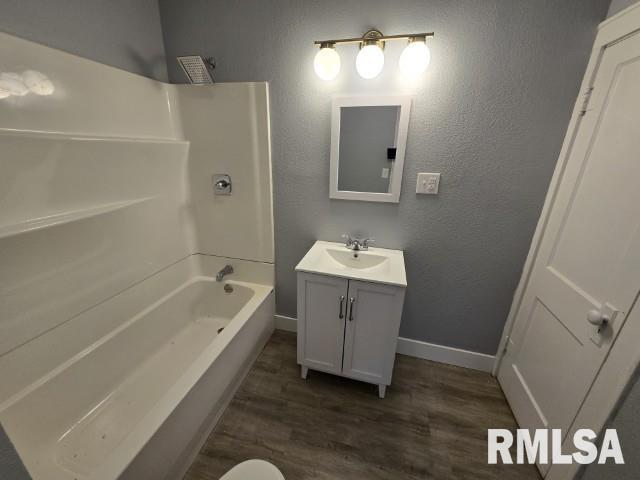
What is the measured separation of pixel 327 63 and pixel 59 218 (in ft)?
4.97

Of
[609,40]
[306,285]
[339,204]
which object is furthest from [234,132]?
[609,40]

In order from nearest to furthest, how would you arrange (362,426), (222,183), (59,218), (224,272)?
(59,218) < (362,426) < (222,183) < (224,272)

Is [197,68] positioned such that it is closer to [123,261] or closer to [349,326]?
[123,261]

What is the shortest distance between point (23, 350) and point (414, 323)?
6.78ft

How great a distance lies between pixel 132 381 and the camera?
1.49m

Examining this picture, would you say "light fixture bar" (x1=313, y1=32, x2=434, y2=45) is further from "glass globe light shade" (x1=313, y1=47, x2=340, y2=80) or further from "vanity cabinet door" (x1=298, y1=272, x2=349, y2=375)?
"vanity cabinet door" (x1=298, y1=272, x2=349, y2=375)

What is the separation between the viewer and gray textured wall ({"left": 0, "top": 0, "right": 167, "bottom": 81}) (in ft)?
3.48

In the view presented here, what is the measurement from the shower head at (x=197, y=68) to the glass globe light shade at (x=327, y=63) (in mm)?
655

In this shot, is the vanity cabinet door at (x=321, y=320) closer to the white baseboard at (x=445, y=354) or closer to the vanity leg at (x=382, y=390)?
the vanity leg at (x=382, y=390)

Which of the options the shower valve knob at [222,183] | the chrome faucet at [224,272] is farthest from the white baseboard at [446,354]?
the shower valve knob at [222,183]

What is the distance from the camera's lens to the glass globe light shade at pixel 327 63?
1332 millimetres

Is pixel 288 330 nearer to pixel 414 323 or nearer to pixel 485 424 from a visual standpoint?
pixel 414 323

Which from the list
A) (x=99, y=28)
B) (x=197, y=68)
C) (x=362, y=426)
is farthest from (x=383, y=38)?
(x=362, y=426)

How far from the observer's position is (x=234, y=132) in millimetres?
1677
